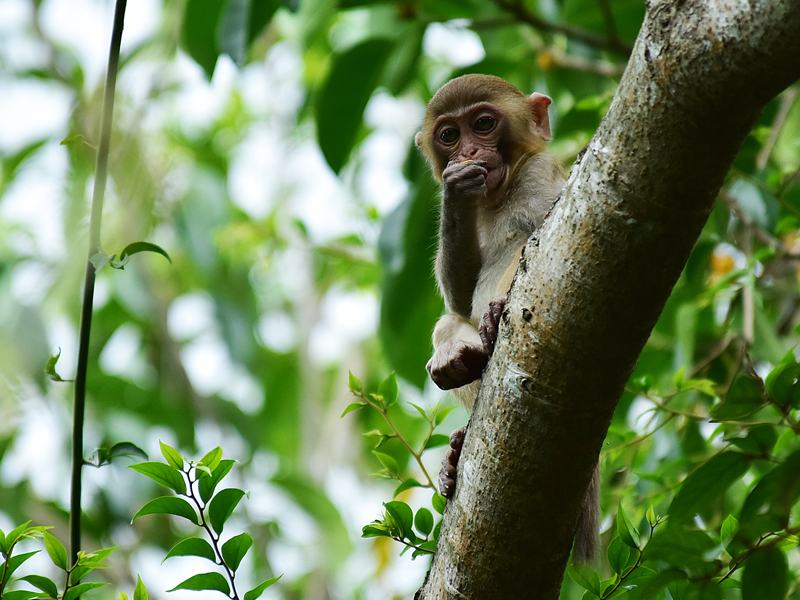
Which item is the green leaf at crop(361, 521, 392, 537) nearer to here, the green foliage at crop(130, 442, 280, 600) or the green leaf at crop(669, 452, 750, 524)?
the green foliage at crop(130, 442, 280, 600)

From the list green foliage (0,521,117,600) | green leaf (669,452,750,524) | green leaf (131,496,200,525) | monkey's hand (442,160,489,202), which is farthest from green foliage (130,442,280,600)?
monkey's hand (442,160,489,202)

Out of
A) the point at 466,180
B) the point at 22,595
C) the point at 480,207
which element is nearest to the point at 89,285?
the point at 22,595

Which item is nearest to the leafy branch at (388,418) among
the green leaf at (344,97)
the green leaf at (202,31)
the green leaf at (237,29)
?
the green leaf at (237,29)

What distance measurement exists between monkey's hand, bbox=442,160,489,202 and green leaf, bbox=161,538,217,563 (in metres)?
1.61

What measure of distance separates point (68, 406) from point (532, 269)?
4948 millimetres

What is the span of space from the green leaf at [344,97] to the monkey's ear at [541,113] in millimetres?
958

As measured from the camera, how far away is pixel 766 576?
1368mm

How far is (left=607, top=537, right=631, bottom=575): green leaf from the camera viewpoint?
179 centimetres

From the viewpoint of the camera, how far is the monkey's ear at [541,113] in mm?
3746

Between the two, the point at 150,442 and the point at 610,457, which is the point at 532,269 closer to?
the point at 610,457

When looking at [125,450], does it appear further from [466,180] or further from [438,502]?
[466,180]

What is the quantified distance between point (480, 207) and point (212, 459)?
190 cm

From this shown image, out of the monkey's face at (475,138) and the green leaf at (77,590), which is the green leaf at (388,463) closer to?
the green leaf at (77,590)

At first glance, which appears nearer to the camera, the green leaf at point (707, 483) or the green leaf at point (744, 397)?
the green leaf at point (744, 397)
